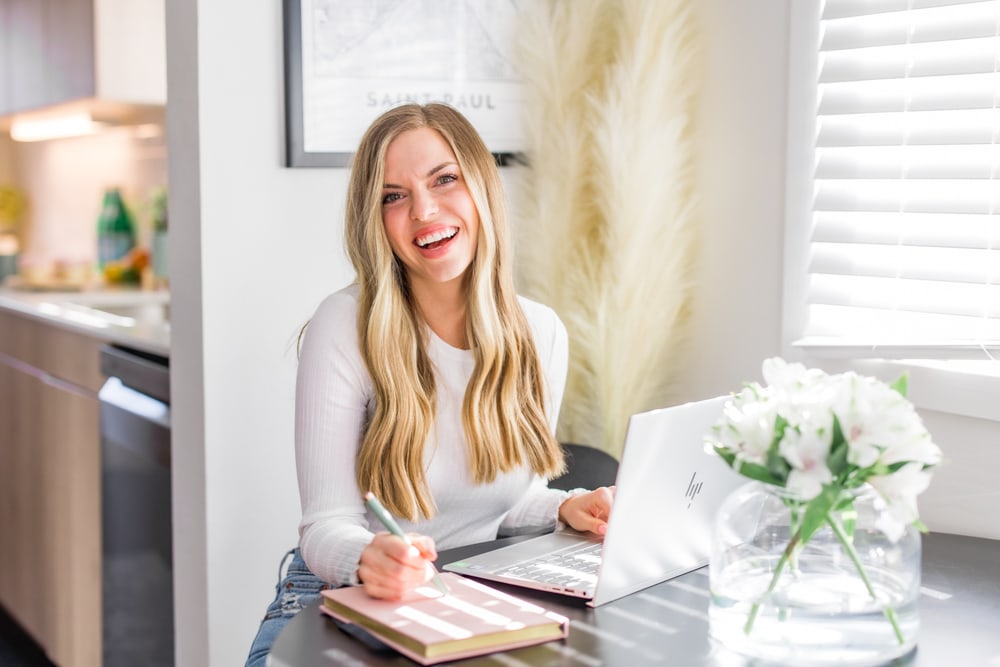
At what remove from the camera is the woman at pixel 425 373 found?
1666mm

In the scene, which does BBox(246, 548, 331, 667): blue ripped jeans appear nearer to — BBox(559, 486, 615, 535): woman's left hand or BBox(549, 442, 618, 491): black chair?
BBox(559, 486, 615, 535): woman's left hand

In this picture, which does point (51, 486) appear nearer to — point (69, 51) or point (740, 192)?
point (69, 51)

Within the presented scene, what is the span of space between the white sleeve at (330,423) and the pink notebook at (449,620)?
26cm

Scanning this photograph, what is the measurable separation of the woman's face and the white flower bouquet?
715 mm

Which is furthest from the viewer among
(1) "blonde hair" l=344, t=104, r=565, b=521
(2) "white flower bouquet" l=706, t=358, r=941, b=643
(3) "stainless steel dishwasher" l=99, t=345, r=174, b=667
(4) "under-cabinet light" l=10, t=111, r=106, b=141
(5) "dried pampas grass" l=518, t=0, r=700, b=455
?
(4) "under-cabinet light" l=10, t=111, r=106, b=141

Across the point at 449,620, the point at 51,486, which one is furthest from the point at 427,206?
the point at 51,486

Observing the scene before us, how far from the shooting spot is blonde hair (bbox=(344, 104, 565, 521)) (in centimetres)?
170

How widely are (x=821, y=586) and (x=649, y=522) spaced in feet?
0.73

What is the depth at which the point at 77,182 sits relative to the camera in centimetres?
495

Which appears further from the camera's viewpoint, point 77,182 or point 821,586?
point 77,182

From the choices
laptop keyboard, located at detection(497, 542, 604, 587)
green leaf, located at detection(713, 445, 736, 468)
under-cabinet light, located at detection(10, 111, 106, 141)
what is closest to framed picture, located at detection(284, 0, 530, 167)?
laptop keyboard, located at detection(497, 542, 604, 587)

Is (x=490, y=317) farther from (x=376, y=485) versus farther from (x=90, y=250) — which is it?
(x=90, y=250)

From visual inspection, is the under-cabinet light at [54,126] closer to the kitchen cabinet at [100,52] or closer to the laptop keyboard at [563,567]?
the kitchen cabinet at [100,52]

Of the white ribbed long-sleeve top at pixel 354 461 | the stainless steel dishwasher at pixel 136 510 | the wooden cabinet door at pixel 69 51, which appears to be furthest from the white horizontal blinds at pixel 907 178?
the wooden cabinet door at pixel 69 51
